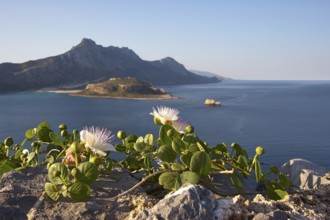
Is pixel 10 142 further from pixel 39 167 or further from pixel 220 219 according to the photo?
pixel 220 219

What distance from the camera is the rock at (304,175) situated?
2.86m

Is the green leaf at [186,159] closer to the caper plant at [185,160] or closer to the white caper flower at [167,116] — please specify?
the caper plant at [185,160]

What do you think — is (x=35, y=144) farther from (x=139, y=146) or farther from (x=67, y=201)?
(x=67, y=201)

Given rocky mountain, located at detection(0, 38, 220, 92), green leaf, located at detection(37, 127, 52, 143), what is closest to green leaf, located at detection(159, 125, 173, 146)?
green leaf, located at detection(37, 127, 52, 143)

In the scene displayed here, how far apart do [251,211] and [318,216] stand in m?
0.35

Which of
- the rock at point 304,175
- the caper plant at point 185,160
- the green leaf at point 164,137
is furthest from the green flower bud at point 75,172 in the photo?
the rock at point 304,175

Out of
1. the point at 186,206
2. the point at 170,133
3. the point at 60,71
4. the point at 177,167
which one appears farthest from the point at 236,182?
the point at 60,71

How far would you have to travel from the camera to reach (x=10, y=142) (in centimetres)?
269

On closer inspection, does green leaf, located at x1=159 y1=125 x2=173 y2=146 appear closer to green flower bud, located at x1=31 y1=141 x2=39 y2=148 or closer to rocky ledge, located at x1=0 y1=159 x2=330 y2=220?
rocky ledge, located at x1=0 y1=159 x2=330 y2=220

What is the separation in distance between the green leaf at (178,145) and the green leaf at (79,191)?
523 mm

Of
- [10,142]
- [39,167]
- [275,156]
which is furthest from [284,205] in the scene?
[275,156]

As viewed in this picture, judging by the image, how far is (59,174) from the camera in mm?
1781

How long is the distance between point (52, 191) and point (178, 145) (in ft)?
2.29

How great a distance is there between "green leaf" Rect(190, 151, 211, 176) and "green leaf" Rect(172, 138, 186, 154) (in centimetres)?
21
